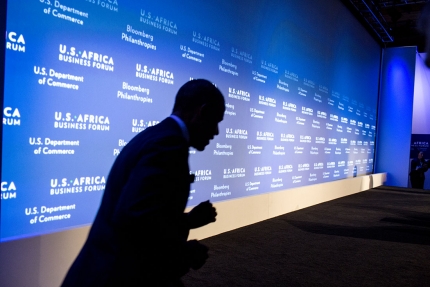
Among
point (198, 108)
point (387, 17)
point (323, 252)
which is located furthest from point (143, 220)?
point (387, 17)

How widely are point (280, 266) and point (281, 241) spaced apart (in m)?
1.07

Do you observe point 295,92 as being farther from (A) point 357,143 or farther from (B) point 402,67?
(B) point 402,67

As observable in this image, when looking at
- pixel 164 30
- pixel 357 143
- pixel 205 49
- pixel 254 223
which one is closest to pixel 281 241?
pixel 254 223

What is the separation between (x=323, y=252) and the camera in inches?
183

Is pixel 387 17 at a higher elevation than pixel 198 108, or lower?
higher

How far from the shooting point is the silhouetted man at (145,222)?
111cm

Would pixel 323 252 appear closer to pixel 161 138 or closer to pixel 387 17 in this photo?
pixel 161 138

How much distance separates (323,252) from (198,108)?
3.76 m

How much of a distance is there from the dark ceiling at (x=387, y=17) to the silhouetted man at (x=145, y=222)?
29.7 ft

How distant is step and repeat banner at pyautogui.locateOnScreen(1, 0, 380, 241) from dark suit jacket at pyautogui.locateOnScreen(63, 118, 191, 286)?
188 centimetres

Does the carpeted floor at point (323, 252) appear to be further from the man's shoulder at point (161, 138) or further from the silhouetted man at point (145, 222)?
the man's shoulder at point (161, 138)

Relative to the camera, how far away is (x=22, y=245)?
2.79 metres

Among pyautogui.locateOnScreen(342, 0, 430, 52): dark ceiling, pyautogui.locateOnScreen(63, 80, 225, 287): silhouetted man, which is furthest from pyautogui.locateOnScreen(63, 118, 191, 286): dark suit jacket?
pyautogui.locateOnScreen(342, 0, 430, 52): dark ceiling

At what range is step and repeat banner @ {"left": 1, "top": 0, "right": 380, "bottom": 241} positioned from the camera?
2.93 meters
